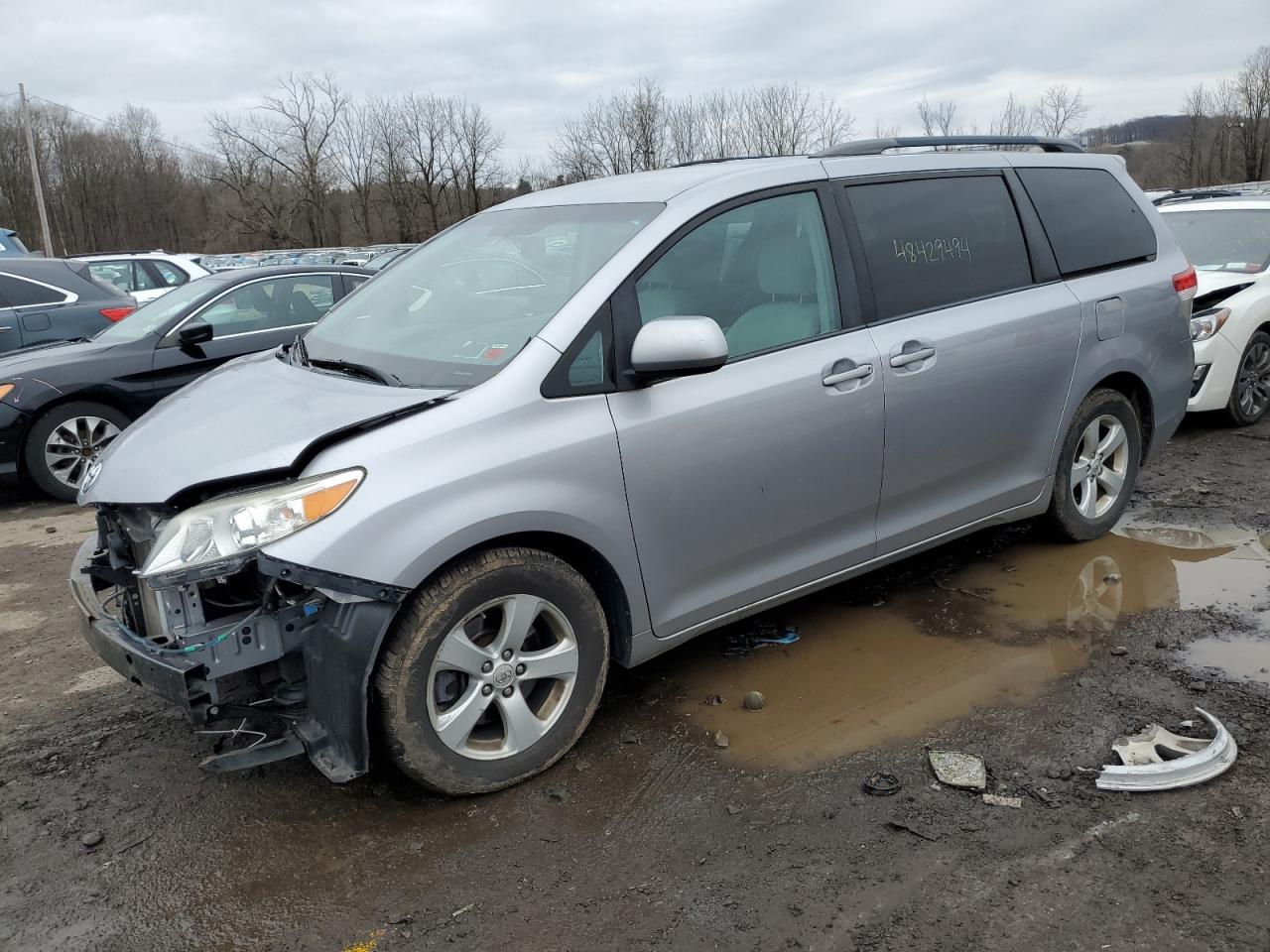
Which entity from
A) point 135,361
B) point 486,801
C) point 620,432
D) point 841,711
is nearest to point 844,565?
point 841,711

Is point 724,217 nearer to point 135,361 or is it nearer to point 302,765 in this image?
point 302,765

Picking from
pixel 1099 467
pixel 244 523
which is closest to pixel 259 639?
pixel 244 523

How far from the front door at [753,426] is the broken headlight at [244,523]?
92 centimetres

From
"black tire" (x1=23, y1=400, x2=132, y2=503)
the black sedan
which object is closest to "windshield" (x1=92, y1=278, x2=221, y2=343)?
the black sedan

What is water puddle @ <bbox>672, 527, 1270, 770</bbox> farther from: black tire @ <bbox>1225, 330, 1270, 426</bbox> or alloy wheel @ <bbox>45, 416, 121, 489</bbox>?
alloy wheel @ <bbox>45, 416, 121, 489</bbox>

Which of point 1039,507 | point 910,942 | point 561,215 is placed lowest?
point 910,942

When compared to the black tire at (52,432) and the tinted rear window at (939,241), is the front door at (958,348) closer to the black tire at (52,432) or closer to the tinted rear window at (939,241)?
the tinted rear window at (939,241)

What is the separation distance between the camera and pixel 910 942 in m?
2.43

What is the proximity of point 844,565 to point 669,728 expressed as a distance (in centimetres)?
95

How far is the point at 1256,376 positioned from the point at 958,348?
5065mm

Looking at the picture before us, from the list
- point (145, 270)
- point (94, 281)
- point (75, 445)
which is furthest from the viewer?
point (145, 270)

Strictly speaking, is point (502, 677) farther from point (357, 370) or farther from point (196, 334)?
point (196, 334)

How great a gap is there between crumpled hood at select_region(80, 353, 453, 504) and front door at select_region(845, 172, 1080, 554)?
187 cm

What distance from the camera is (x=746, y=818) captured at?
3.00 meters
